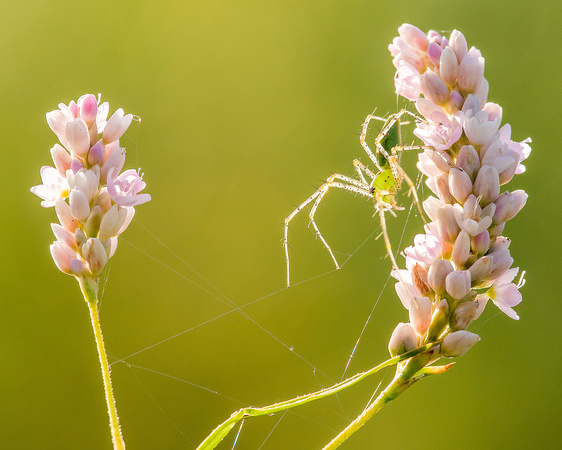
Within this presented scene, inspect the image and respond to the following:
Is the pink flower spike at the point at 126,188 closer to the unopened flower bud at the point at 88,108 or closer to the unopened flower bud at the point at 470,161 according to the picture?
the unopened flower bud at the point at 88,108

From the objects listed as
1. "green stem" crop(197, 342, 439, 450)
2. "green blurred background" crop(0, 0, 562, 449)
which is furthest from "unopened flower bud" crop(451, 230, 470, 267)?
"green blurred background" crop(0, 0, 562, 449)

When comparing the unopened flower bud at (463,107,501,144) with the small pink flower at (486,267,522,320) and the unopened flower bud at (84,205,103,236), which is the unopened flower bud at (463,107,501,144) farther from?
the unopened flower bud at (84,205,103,236)

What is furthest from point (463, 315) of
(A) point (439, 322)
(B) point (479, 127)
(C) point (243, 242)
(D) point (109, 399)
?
(C) point (243, 242)

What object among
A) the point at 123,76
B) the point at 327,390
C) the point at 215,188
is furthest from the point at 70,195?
the point at 123,76

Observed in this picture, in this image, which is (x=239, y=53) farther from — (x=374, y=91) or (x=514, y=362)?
(x=514, y=362)

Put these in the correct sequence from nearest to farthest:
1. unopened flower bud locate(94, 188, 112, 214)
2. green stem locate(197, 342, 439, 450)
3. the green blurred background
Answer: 1. green stem locate(197, 342, 439, 450)
2. unopened flower bud locate(94, 188, 112, 214)
3. the green blurred background

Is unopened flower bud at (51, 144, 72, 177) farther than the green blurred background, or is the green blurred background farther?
the green blurred background
